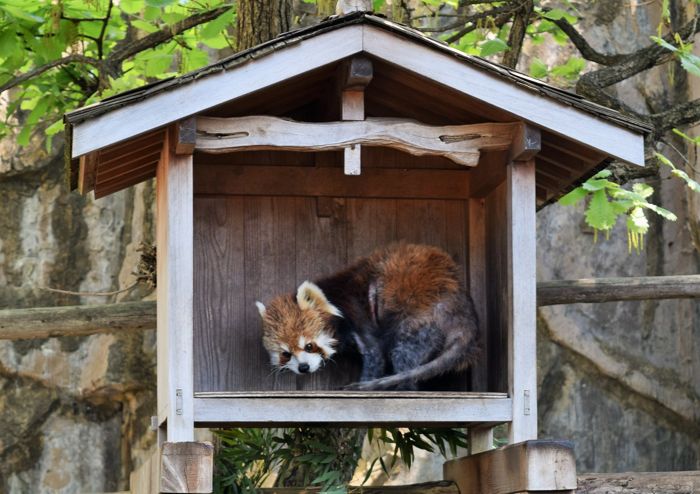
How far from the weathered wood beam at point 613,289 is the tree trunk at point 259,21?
2082mm

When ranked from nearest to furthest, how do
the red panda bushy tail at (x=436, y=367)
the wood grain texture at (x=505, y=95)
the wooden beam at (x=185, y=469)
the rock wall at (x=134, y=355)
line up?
the wooden beam at (x=185, y=469)
the wood grain texture at (x=505, y=95)
the red panda bushy tail at (x=436, y=367)
the rock wall at (x=134, y=355)

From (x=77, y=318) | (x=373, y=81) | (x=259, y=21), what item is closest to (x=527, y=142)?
(x=373, y=81)

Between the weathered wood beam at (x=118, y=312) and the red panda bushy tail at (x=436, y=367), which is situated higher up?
the weathered wood beam at (x=118, y=312)

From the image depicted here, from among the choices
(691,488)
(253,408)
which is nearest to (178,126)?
(253,408)

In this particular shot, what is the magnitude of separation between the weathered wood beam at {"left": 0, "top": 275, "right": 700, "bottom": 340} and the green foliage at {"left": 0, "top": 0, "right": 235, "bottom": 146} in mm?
1263

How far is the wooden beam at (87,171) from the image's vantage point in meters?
4.98

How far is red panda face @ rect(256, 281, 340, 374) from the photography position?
5.41 m

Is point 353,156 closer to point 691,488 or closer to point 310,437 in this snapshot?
point 310,437

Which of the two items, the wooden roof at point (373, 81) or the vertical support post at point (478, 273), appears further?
the vertical support post at point (478, 273)

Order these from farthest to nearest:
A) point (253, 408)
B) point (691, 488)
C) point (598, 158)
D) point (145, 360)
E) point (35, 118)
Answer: point (145, 360)
point (35, 118)
point (691, 488)
point (598, 158)
point (253, 408)

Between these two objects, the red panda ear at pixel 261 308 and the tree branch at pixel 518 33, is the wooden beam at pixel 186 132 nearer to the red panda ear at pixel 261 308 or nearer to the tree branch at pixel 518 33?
the red panda ear at pixel 261 308

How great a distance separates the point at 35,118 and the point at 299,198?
2.26 meters

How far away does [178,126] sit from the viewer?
477 centimetres

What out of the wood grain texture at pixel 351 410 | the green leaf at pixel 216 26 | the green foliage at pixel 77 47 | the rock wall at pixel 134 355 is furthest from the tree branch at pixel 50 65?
the wood grain texture at pixel 351 410
